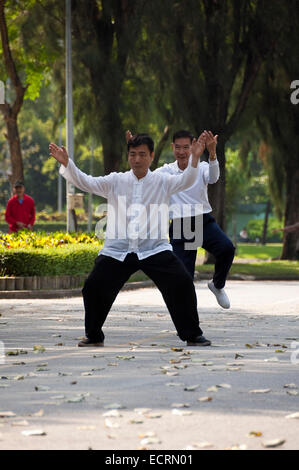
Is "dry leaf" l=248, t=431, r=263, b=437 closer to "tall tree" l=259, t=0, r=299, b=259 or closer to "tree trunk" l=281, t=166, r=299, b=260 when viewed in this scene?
"tall tree" l=259, t=0, r=299, b=259

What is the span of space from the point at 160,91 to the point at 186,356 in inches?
777

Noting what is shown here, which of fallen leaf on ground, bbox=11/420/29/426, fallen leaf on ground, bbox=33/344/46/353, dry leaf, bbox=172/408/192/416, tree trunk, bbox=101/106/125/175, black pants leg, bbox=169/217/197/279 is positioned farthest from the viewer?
tree trunk, bbox=101/106/125/175

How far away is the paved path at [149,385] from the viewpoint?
5.34 meters

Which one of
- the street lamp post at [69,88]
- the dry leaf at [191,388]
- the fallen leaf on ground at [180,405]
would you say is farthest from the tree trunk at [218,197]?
the fallen leaf on ground at [180,405]

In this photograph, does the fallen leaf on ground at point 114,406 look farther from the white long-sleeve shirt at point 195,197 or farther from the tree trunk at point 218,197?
the tree trunk at point 218,197

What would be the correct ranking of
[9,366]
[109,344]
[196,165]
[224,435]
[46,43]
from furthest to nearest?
1. [46,43]
2. [109,344]
3. [196,165]
4. [9,366]
5. [224,435]

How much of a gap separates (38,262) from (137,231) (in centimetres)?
845

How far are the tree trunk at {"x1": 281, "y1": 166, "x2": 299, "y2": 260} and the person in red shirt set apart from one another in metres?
11.7

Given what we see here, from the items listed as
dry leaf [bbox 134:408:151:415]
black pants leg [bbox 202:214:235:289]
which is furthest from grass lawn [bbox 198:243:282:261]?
dry leaf [bbox 134:408:151:415]

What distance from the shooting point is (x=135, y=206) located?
892cm

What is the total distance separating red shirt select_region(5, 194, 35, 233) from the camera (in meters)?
20.6
